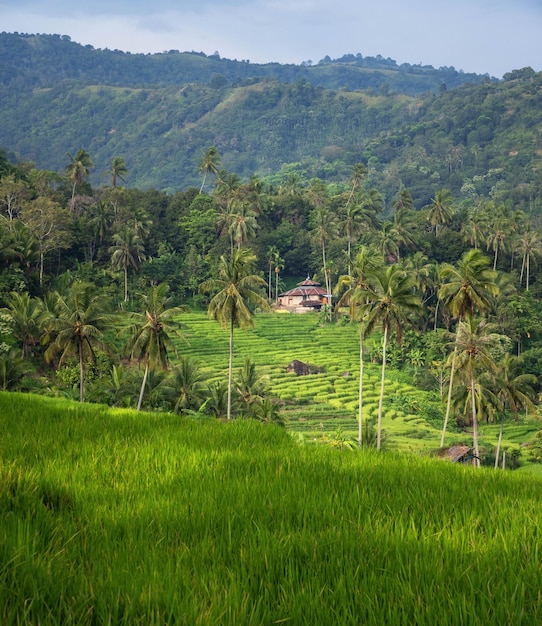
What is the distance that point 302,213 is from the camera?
118m

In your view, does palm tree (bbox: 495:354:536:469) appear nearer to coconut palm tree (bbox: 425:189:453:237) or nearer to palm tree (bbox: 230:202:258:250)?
palm tree (bbox: 230:202:258:250)

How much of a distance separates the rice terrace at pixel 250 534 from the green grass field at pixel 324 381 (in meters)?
37.7

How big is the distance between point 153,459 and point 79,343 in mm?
35982

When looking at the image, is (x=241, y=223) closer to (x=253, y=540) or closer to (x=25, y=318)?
(x=25, y=318)

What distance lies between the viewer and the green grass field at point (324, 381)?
5484 centimetres

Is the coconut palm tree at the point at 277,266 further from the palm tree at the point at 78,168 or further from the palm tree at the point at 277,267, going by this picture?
the palm tree at the point at 78,168

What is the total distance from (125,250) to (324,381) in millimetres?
34409

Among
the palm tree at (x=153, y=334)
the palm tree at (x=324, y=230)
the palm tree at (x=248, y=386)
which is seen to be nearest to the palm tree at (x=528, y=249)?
the palm tree at (x=324, y=230)

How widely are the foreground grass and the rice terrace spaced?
0.04 ft

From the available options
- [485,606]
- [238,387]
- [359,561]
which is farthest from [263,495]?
[238,387]

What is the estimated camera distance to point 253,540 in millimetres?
3699

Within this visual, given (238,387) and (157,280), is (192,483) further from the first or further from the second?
(157,280)

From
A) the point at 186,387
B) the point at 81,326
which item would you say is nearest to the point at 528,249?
the point at 186,387

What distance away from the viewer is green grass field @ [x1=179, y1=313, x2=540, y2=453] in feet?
180
